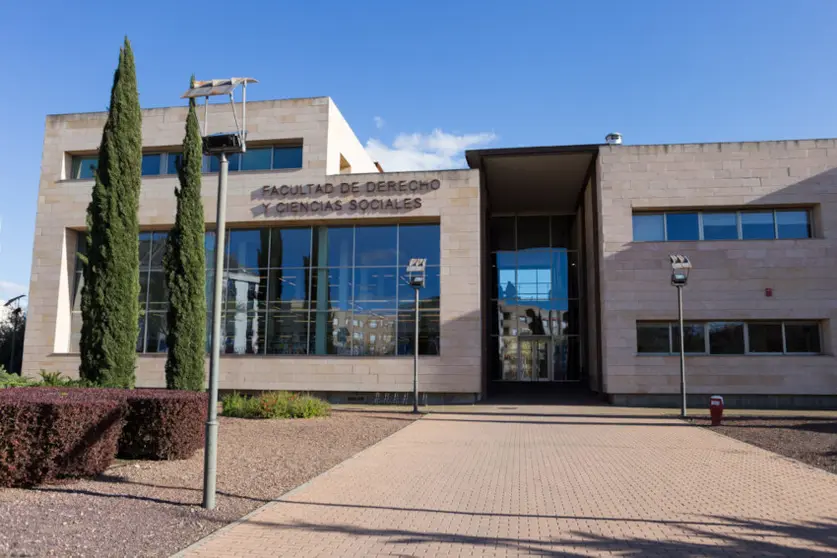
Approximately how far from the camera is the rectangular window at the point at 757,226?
23.2 meters

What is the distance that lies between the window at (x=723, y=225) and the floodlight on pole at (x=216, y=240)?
1860 cm

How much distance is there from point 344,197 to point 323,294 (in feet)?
12.2

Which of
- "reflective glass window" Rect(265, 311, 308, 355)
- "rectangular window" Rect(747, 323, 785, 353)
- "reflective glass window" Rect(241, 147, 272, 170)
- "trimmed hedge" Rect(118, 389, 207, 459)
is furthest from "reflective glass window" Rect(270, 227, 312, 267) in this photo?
"rectangular window" Rect(747, 323, 785, 353)

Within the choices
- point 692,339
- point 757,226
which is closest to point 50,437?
point 692,339

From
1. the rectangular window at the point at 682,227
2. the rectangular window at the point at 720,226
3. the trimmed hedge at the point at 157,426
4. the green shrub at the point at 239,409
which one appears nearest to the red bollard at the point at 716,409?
the rectangular window at the point at 682,227

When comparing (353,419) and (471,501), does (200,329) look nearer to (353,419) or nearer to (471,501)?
(353,419)

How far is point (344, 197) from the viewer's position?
81.3 ft

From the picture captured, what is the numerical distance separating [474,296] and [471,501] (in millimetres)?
15728

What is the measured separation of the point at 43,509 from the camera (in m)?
7.07

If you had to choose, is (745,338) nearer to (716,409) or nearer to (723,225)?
(723,225)

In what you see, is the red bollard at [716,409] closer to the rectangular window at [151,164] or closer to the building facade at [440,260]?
the building facade at [440,260]

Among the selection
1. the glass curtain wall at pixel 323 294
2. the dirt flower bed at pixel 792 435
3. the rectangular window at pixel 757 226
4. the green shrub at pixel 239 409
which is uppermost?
the rectangular window at pixel 757 226

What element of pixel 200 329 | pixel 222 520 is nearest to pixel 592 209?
pixel 200 329

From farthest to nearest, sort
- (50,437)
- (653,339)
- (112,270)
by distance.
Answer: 1. (653,339)
2. (112,270)
3. (50,437)
